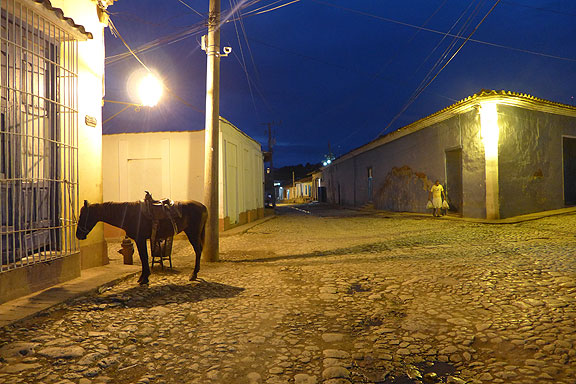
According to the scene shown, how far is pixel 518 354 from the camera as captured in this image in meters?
2.84

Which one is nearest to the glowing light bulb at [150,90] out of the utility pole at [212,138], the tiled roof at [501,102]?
the utility pole at [212,138]

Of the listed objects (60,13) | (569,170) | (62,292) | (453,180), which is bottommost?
(62,292)

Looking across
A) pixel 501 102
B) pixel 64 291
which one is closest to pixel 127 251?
pixel 64 291

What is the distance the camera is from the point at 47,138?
5.09m

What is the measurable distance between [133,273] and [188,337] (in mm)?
2935

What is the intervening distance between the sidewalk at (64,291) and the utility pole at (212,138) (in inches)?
58.0

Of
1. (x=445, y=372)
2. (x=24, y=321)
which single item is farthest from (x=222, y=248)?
(x=445, y=372)

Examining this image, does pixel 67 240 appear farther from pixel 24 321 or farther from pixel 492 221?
pixel 492 221

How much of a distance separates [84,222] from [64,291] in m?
1.02

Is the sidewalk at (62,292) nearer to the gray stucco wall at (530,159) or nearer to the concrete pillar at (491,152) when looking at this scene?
the concrete pillar at (491,152)

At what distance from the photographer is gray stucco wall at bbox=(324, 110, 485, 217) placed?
13.4 meters

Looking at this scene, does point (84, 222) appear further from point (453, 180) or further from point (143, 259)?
point (453, 180)

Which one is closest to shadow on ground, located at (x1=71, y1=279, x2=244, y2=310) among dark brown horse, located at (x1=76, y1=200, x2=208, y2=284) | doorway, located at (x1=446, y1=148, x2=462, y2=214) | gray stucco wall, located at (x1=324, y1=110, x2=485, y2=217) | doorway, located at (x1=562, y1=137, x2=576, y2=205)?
dark brown horse, located at (x1=76, y1=200, x2=208, y2=284)

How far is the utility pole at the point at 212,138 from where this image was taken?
23.2 ft
